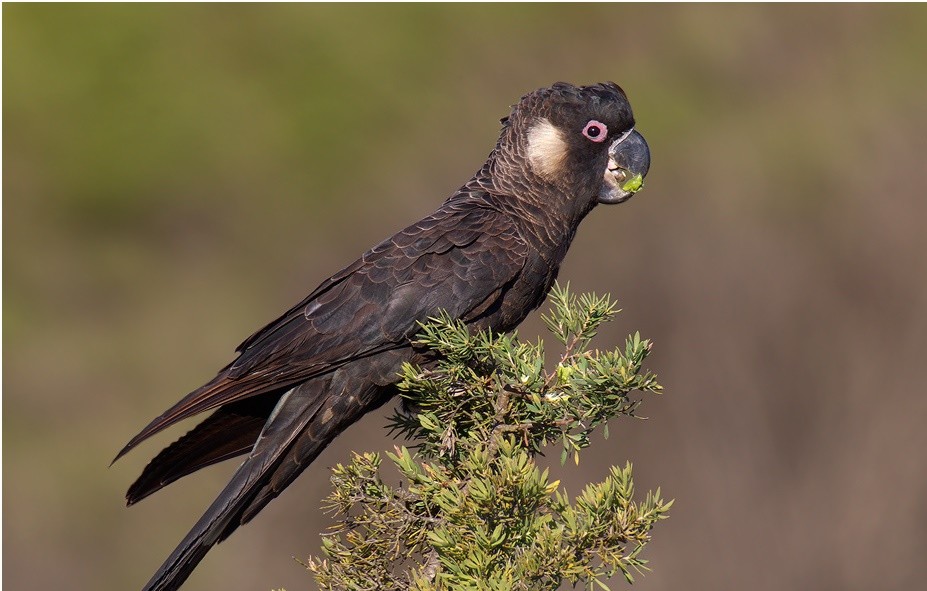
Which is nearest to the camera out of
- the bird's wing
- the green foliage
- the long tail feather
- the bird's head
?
the green foliage

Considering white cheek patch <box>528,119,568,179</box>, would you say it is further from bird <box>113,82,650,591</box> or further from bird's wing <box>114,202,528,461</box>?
bird's wing <box>114,202,528,461</box>

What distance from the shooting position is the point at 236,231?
61.7 feet

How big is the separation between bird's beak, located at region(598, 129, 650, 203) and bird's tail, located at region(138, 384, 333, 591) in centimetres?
161

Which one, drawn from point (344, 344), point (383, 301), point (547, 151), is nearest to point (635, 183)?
point (547, 151)

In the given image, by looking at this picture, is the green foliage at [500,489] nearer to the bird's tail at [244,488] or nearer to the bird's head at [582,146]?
the bird's tail at [244,488]

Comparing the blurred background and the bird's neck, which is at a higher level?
the blurred background

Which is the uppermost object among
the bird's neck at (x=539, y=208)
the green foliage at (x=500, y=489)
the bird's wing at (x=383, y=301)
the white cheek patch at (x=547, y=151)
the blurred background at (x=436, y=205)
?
the blurred background at (x=436, y=205)

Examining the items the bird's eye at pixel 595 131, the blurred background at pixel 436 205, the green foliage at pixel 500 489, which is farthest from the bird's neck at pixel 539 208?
the blurred background at pixel 436 205

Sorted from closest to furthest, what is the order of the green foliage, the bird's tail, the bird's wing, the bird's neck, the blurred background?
the green foliage → the bird's tail → the bird's wing → the bird's neck → the blurred background

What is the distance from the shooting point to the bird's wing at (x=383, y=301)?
3.88 m

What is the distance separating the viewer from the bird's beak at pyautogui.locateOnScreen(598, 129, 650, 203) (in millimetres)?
4484

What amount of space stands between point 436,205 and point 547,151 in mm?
5031

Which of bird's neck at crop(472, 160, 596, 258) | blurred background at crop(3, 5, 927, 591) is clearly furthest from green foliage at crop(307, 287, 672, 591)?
blurred background at crop(3, 5, 927, 591)

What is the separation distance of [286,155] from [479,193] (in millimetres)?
16912
